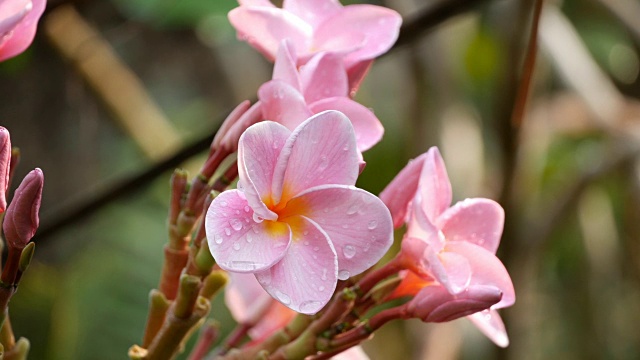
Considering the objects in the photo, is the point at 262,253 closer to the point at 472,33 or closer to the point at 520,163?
the point at 520,163

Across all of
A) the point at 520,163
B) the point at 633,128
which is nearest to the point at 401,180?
the point at 520,163

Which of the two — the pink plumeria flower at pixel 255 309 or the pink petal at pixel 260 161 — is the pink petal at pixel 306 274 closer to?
the pink petal at pixel 260 161

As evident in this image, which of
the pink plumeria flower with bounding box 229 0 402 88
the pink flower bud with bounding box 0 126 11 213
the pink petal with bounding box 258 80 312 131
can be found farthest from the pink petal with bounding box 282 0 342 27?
the pink flower bud with bounding box 0 126 11 213

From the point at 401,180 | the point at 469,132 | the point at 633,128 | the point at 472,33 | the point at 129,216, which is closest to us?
the point at 401,180

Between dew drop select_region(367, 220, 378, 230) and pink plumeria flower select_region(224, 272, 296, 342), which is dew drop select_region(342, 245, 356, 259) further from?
pink plumeria flower select_region(224, 272, 296, 342)

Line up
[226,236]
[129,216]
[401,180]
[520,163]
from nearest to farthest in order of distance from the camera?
[226,236] → [401,180] → [520,163] → [129,216]

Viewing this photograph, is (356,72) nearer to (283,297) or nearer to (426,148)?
Answer: (283,297)
